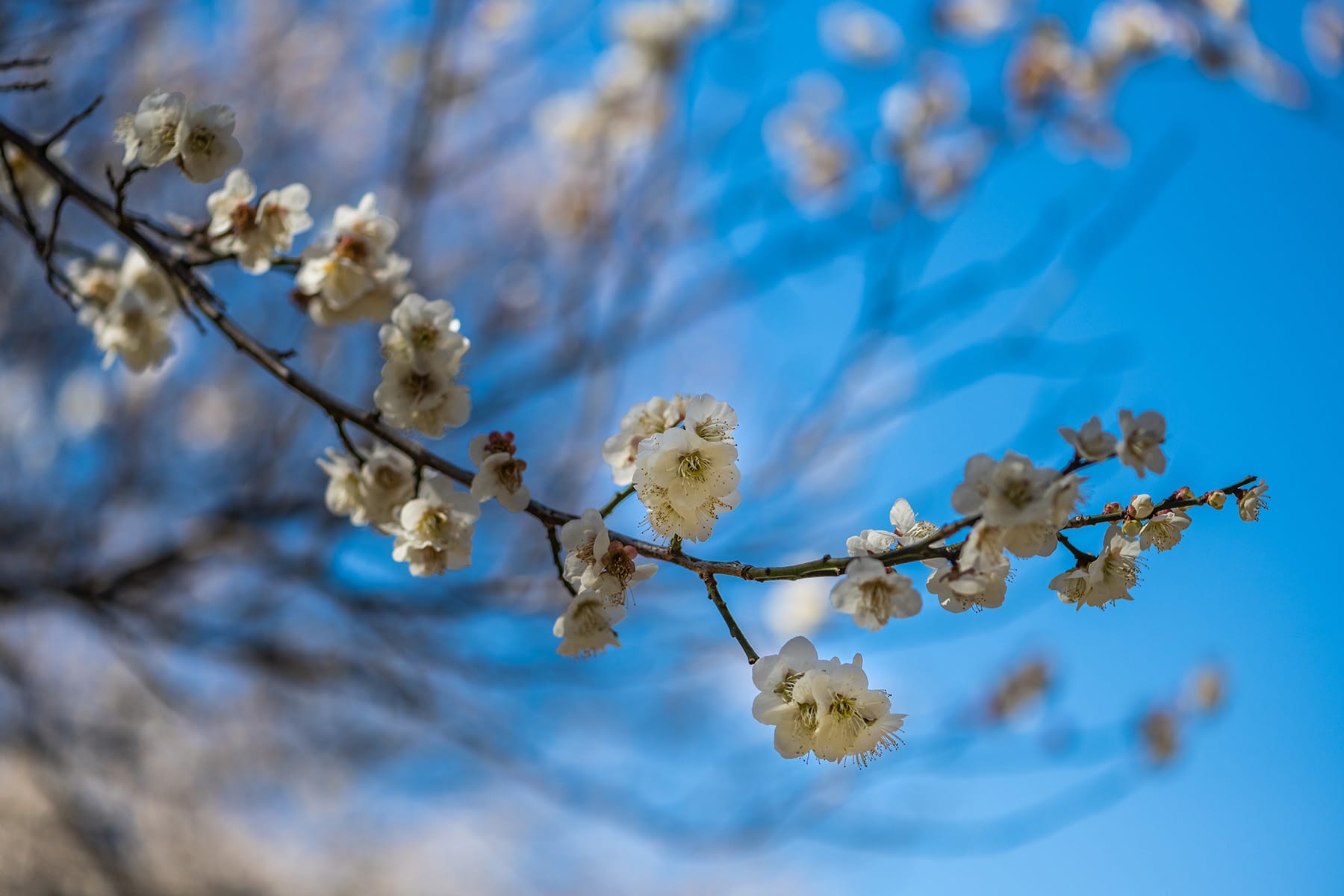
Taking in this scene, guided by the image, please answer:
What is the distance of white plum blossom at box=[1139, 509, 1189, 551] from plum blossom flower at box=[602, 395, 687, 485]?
0.64m

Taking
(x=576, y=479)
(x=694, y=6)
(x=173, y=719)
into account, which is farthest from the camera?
(x=173, y=719)

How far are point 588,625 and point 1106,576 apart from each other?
71 centimetres

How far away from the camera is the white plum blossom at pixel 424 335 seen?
4.25 feet

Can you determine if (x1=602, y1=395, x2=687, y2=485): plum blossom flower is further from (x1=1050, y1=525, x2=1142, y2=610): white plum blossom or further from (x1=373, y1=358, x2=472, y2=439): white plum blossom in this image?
(x1=1050, y1=525, x2=1142, y2=610): white plum blossom

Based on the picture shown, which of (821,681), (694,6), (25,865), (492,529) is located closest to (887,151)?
(694,6)

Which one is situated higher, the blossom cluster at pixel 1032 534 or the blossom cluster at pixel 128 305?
the blossom cluster at pixel 128 305

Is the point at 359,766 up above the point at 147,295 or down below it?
above

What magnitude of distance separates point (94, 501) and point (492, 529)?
177cm

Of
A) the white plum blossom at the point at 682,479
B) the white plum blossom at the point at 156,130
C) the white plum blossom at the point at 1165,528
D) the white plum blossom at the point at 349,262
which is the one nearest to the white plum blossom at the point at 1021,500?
the white plum blossom at the point at 1165,528

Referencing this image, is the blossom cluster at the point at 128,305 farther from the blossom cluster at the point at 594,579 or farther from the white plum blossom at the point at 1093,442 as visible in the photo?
the white plum blossom at the point at 1093,442

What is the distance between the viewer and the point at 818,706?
1.08 meters

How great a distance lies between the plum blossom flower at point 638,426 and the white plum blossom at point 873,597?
360 mm

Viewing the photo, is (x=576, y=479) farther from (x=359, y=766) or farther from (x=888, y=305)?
(x=359, y=766)

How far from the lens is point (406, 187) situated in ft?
9.96
